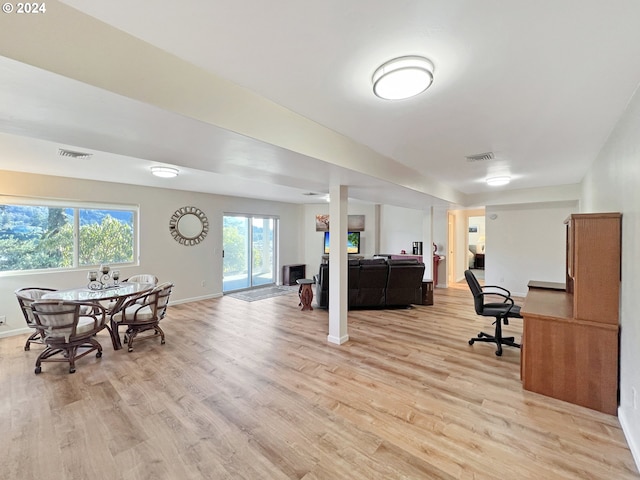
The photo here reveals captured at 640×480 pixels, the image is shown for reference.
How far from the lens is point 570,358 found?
2412 millimetres

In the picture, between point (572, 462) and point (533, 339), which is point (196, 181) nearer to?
point (533, 339)

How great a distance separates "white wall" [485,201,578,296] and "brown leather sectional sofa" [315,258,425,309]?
2.87 m

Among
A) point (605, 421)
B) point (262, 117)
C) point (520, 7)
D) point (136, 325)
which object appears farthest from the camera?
point (136, 325)

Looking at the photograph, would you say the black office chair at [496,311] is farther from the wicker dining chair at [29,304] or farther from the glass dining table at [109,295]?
the wicker dining chair at [29,304]

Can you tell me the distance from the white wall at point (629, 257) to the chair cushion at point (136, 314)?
484cm

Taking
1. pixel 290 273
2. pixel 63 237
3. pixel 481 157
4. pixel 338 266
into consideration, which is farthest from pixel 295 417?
pixel 290 273

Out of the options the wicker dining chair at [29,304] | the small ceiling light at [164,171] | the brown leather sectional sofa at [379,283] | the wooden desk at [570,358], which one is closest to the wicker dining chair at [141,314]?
the wicker dining chair at [29,304]

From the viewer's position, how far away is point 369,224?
335 inches

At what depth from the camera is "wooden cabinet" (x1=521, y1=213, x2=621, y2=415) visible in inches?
88.6

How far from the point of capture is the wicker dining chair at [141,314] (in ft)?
11.9

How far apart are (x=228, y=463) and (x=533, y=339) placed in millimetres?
2794

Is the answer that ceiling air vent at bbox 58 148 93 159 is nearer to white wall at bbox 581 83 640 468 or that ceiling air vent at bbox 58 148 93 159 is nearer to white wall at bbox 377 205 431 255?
white wall at bbox 581 83 640 468

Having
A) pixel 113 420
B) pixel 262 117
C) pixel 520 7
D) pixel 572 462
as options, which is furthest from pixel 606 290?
pixel 113 420

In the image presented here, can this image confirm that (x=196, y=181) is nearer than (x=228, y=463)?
No
